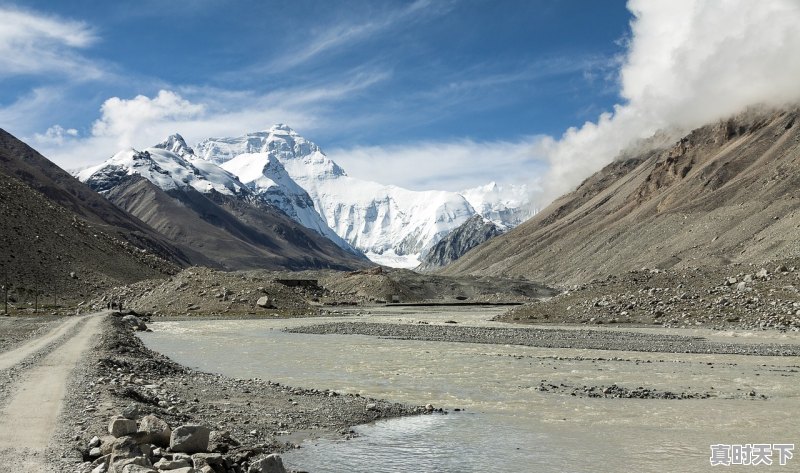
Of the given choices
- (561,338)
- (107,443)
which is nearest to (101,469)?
(107,443)

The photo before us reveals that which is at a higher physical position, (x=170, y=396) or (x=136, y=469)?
(x=136, y=469)

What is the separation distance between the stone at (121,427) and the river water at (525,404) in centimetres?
430

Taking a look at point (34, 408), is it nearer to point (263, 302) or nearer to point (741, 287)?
point (741, 287)

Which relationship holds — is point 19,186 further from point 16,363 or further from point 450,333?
point 16,363

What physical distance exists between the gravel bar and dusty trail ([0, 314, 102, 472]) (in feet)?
108

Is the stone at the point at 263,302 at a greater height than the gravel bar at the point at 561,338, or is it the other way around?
the stone at the point at 263,302

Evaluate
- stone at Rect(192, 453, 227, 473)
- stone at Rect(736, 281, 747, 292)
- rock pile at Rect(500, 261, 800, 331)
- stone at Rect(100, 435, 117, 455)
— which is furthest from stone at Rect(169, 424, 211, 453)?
stone at Rect(736, 281, 747, 292)

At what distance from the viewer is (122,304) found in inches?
4178

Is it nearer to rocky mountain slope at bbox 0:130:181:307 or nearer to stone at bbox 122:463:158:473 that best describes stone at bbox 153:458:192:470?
stone at bbox 122:463:158:473

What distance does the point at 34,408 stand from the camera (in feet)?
71.3

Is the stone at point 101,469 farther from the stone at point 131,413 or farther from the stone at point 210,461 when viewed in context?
the stone at point 131,413

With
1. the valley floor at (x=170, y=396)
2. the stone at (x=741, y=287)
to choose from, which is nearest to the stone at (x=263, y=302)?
the valley floor at (x=170, y=396)

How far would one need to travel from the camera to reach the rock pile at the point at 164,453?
579 inches

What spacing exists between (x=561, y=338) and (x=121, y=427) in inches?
1850
